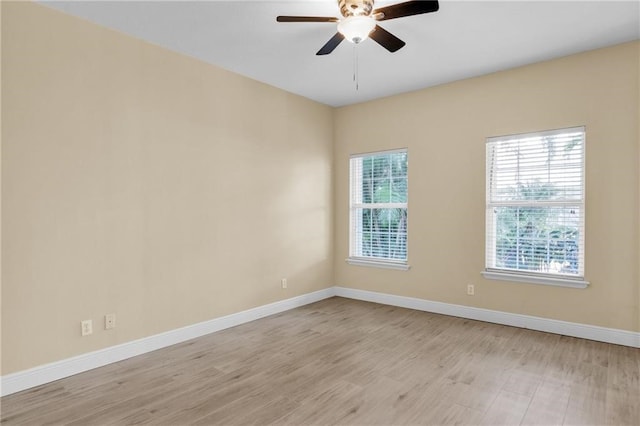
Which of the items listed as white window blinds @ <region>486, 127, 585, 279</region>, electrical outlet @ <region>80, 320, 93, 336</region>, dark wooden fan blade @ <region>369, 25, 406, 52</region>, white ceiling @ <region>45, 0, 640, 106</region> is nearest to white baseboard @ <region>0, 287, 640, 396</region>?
electrical outlet @ <region>80, 320, 93, 336</region>

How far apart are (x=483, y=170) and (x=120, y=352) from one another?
13.4 feet

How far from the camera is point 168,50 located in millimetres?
3459

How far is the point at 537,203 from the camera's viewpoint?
150 inches

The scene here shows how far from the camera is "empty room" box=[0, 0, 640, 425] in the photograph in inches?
100

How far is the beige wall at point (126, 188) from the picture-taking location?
2609 millimetres

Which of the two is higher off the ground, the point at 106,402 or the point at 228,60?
the point at 228,60

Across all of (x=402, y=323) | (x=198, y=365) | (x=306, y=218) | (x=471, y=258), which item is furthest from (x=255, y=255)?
(x=471, y=258)

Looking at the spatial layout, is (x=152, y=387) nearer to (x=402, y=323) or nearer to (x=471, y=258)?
(x=402, y=323)

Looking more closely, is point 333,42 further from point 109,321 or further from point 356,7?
point 109,321

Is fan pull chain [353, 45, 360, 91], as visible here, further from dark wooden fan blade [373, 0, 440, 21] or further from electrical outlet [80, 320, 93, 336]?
electrical outlet [80, 320, 93, 336]

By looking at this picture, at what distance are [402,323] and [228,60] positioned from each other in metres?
3.39

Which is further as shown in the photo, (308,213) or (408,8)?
(308,213)

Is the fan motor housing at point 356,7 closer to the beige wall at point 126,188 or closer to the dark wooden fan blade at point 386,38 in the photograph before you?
the dark wooden fan blade at point 386,38

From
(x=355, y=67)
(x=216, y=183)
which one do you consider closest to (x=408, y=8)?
(x=355, y=67)
